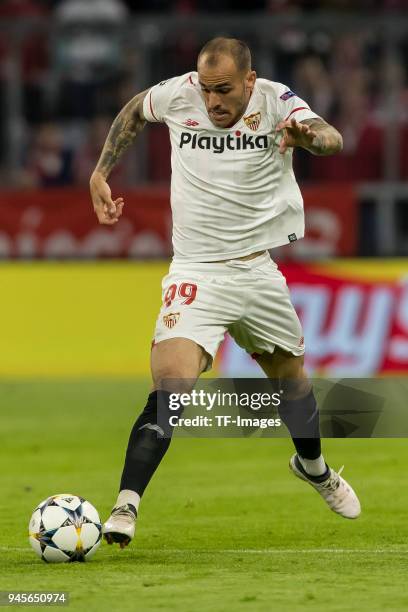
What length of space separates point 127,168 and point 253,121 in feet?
34.2

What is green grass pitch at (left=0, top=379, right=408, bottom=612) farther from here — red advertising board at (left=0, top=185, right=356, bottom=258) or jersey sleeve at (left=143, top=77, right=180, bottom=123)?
red advertising board at (left=0, top=185, right=356, bottom=258)

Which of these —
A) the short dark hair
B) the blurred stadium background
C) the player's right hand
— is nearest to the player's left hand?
the short dark hair

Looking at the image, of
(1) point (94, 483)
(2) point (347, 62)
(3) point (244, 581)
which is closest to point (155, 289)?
(2) point (347, 62)

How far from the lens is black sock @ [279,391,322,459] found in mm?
7977

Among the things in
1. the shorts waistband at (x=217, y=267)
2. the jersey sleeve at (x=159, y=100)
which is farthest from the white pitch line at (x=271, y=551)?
the jersey sleeve at (x=159, y=100)

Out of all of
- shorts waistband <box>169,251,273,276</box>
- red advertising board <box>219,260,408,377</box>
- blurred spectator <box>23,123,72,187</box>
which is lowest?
red advertising board <box>219,260,408,377</box>

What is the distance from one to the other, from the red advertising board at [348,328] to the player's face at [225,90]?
8573 mm

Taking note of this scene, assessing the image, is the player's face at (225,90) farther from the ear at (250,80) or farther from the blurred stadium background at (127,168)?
the blurred stadium background at (127,168)

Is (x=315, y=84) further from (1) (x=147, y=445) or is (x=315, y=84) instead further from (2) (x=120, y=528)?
(2) (x=120, y=528)

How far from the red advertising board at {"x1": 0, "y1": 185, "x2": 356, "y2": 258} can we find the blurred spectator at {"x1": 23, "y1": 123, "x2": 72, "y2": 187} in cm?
32

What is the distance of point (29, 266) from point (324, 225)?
11.7 feet

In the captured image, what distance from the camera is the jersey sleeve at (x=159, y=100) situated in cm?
769

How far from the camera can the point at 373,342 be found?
52.7 feet

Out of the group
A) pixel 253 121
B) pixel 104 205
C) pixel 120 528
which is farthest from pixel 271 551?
pixel 253 121
